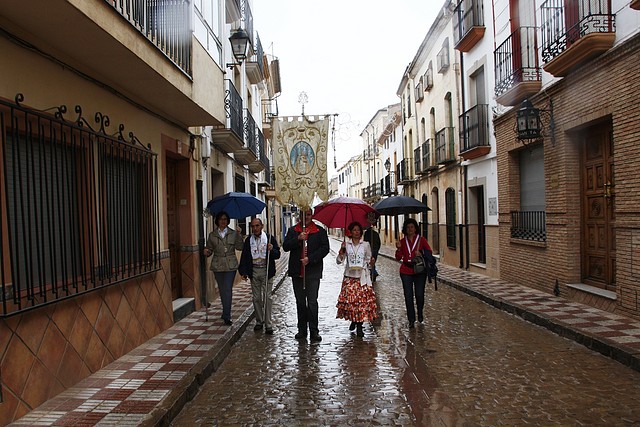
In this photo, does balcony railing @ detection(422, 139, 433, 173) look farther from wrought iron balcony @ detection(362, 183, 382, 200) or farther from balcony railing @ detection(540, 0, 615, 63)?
wrought iron balcony @ detection(362, 183, 382, 200)

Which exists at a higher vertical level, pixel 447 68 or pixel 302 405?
pixel 447 68

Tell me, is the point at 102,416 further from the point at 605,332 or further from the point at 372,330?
the point at 605,332

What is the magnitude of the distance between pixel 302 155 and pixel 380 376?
3.93 metres

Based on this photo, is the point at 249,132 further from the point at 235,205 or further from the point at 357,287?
the point at 357,287


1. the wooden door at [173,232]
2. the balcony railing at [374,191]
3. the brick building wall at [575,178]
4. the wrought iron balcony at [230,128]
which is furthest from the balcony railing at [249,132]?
the balcony railing at [374,191]

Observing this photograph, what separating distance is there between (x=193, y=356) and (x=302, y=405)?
82.8 inches

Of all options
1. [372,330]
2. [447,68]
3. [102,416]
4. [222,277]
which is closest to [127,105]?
[222,277]

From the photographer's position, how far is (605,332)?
24.5 ft

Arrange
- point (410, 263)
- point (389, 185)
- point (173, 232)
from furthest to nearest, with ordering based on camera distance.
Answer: point (389, 185) → point (173, 232) → point (410, 263)

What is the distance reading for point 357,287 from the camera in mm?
8148

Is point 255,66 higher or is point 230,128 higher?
point 255,66

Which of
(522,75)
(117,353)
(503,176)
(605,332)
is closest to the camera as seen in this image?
(117,353)

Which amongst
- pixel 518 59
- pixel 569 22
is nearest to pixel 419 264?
pixel 569 22

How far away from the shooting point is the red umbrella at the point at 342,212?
8.90 metres
